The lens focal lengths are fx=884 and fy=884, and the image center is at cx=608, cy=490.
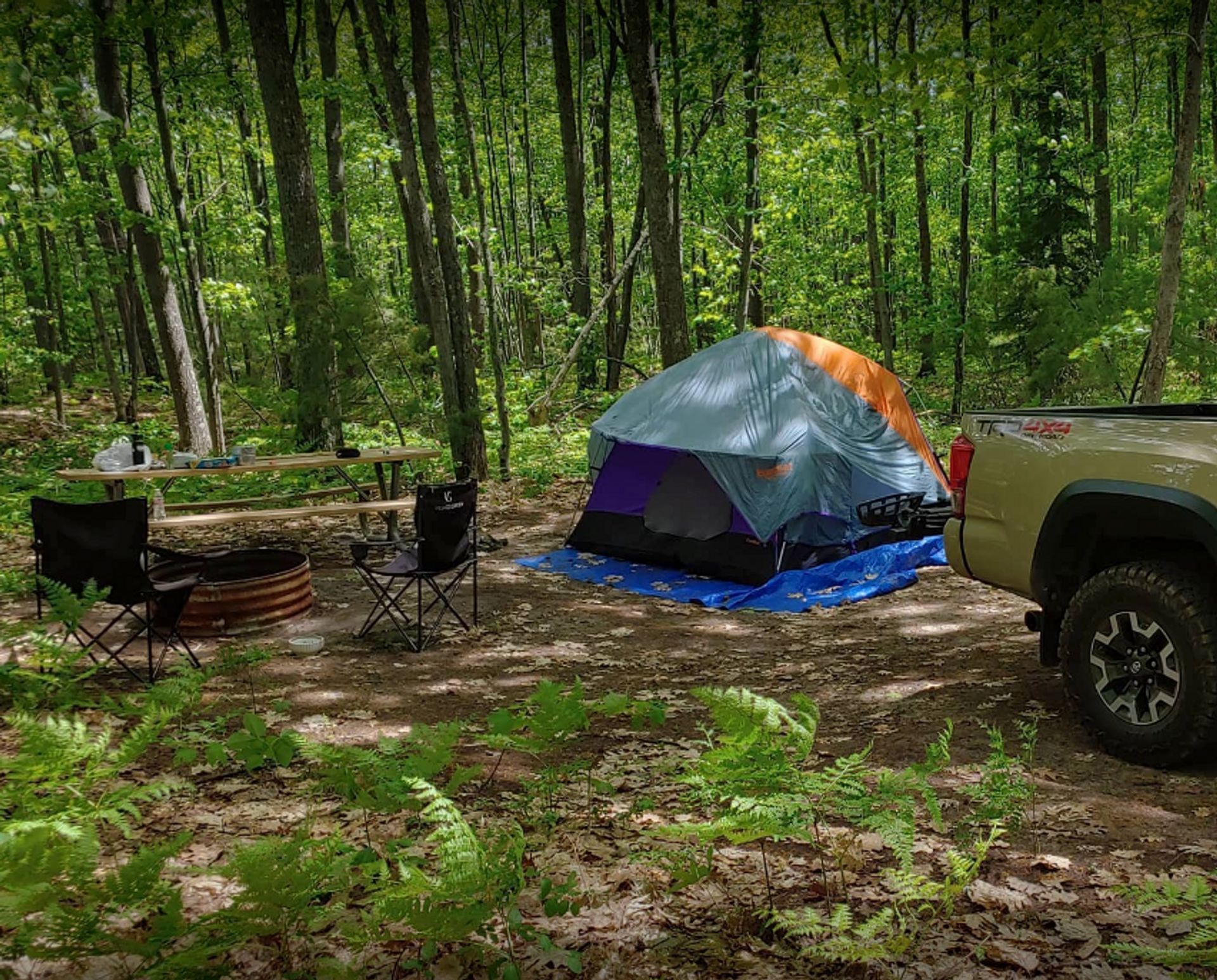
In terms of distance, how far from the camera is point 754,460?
315 inches

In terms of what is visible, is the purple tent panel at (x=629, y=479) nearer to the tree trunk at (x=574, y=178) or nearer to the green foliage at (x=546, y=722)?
the green foliage at (x=546, y=722)

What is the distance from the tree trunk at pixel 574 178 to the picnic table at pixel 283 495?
27.7 ft

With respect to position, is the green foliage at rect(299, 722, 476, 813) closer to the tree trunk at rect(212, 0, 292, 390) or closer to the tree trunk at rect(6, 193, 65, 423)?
the tree trunk at rect(212, 0, 292, 390)

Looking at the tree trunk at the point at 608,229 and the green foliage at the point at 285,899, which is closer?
the green foliage at the point at 285,899

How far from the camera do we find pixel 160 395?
22.9 metres

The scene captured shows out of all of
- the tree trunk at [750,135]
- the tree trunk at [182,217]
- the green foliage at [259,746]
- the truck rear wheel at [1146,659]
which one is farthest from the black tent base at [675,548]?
the tree trunk at [182,217]

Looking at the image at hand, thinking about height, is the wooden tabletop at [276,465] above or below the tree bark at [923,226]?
below

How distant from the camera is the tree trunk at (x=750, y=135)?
11469mm

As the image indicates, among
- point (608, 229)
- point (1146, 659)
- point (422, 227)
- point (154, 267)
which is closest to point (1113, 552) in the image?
point (1146, 659)

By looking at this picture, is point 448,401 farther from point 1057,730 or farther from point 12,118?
point 1057,730

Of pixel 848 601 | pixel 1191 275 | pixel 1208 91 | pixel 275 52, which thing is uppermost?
pixel 1208 91

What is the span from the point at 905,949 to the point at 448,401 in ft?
33.1

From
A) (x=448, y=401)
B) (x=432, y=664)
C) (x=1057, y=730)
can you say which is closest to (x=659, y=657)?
(x=432, y=664)

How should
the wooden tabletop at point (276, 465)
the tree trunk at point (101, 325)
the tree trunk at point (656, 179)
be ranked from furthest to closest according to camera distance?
the tree trunk at point (101, 325)
the tree trunk at point (656, 179)
the wooden tabletop at point (276, 465)
